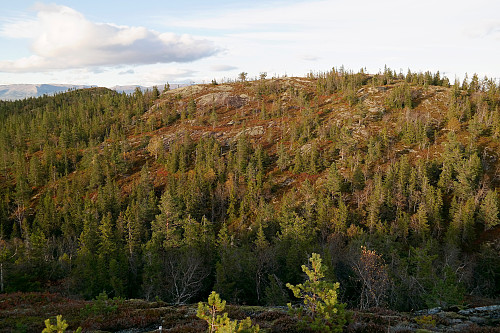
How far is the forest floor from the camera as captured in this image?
50.3 ft

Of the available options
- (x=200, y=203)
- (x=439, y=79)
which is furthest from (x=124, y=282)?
(x=439, y=79)

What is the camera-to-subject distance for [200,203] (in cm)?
9119

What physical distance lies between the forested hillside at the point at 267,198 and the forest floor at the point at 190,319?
29.9 feet

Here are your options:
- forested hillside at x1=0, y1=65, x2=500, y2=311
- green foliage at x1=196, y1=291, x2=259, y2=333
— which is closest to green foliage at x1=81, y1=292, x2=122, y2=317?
forested hillside at x1=0, y1=65, x2=500, y2=311

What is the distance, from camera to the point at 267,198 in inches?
3575

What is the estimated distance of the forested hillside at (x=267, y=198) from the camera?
40.6 meters

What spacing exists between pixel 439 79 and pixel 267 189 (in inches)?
5744

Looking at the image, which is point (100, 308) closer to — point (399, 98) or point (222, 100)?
point (399, 98)

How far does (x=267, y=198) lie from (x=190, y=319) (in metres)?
72.3

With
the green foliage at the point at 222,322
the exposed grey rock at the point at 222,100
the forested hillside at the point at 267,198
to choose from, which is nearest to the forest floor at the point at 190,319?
the green foliage at the point at 222,322

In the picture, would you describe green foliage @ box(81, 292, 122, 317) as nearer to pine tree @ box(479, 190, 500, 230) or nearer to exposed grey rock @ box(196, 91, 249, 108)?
pine tree @ box(479, 190, 500, 230)

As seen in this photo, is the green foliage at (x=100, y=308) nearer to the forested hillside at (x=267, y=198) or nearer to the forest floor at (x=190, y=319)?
the forest floor at (x=190, y=319)

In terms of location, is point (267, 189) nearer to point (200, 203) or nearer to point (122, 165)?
point (200, 203)

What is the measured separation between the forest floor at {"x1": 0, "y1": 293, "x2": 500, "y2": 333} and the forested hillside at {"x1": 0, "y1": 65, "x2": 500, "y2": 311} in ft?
29.9
